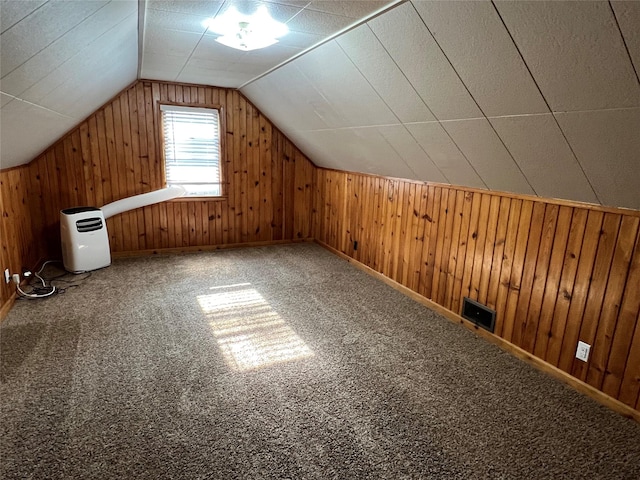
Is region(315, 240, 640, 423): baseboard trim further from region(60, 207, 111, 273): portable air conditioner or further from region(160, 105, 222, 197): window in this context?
region(60, 207, 111, 273): portable air conditioner

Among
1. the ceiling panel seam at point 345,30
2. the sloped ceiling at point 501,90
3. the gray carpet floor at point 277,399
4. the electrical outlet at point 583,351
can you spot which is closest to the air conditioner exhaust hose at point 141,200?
the gray carpet floor at point 277,399

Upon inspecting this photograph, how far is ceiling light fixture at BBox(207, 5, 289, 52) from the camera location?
7.16 ft

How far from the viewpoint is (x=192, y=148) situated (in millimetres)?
4719

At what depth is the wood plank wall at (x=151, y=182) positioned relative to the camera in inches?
163

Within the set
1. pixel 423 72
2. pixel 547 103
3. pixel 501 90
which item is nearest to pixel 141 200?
pixel 423 72

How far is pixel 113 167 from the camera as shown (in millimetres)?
4398

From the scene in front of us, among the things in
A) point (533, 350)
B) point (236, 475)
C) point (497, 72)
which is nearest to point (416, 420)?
point (236, 475)

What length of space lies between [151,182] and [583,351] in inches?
170

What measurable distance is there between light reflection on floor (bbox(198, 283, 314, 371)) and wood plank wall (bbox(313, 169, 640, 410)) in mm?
1314

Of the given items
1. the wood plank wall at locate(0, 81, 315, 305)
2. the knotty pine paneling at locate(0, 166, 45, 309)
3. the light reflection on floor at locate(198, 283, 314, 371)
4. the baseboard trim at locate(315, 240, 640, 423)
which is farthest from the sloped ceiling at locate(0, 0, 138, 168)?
the baseboard trim at locate(315, 240, 640, 423)

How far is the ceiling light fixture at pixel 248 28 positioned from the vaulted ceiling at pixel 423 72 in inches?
2.7

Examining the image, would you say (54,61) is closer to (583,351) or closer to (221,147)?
(221,147)

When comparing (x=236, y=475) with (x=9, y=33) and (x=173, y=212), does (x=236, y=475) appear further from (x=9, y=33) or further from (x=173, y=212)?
(x=173, y=212)

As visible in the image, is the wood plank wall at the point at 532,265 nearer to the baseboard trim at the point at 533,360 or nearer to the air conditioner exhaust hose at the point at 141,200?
the baseboard trim at the point at 533,360
